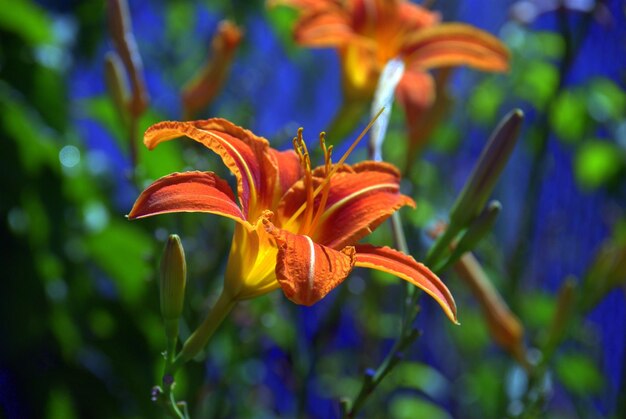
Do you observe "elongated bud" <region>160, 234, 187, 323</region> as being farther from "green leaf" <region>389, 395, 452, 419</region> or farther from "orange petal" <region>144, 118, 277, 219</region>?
"green leaf" <region>389, 395, 452, 419</region>

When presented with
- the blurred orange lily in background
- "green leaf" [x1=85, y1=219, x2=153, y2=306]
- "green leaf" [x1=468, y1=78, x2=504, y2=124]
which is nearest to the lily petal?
the blurred orange lily in background

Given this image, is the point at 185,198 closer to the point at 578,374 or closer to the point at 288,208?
the point at 288,208

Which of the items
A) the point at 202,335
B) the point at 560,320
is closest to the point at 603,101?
the point at 560,320

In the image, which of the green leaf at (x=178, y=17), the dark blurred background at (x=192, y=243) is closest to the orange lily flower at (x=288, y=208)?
the dark blurred background at (x=192, y=243)

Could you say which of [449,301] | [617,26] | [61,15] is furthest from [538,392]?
[617,26]

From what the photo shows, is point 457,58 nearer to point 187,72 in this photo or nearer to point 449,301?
point 449,301

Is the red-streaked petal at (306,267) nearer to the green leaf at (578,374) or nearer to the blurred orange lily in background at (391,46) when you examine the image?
the blurred orange lily in background at (391,46)
